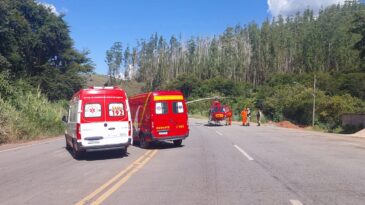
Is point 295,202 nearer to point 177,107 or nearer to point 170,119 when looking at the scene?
point 170,119

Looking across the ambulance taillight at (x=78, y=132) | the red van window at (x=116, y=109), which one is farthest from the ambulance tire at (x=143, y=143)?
the ambulance taillight at (x=78, y=132)

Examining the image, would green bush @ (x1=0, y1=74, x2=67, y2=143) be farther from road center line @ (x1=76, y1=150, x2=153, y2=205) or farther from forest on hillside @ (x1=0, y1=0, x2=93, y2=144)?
road center line @ (x1=76, y1=150, x2=153, y2=205)

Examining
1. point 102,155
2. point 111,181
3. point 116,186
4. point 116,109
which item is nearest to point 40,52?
point 102,155

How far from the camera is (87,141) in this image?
1522 cm

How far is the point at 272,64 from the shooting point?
12212 centimetres

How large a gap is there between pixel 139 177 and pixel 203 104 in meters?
92.7

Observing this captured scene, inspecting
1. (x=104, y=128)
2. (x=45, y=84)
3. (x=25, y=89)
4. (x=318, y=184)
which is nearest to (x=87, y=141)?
(x=104, y=128)

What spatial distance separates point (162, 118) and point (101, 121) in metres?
4.13

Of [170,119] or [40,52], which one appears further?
[40,52]

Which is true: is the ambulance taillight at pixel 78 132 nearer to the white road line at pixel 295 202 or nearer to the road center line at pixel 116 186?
the road center line at pixel 116 186

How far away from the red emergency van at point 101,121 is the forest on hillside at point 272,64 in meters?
43.4

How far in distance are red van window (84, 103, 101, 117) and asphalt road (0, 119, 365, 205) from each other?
1556mm

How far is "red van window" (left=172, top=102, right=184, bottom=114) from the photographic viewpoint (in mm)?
19547

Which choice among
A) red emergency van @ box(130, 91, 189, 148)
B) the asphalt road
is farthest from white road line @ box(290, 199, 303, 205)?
red emergency van @ box(130, 91, 189, 148)
